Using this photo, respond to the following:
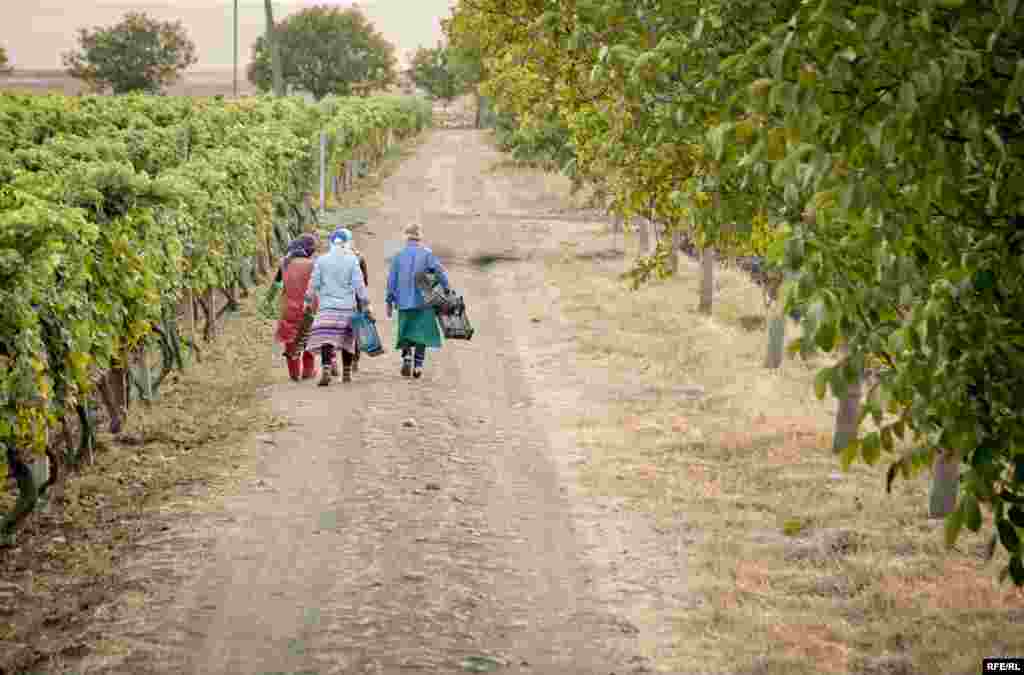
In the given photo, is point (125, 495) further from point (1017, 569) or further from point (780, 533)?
point (1017, 569)

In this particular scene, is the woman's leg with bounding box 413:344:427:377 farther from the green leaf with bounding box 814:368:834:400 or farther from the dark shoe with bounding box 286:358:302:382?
the green leaf with bounding box 814:368:834:400

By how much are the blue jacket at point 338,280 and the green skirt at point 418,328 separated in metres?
0.67

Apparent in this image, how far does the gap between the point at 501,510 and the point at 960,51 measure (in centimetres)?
712

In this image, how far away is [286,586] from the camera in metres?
9.01

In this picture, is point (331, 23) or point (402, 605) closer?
point (402, 605)

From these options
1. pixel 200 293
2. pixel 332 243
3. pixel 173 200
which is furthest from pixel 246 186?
pixel 173 200

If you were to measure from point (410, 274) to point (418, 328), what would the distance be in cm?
69

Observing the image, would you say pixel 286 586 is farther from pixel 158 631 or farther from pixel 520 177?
pixel 520 177

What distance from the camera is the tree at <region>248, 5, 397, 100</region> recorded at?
124 metres

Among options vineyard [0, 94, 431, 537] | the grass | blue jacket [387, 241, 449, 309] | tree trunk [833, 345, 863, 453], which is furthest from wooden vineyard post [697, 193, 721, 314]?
tree trunk [833, 345, 863, 453]

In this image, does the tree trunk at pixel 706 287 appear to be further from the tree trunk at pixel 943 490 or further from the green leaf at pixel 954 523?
the green leaf at pixel 954 523

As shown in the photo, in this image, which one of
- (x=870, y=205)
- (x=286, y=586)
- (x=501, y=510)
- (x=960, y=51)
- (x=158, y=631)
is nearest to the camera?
(x=960, y=51)

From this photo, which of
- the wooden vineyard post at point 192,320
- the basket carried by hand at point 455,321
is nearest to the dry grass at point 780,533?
the basket carried by hand at point 455,321

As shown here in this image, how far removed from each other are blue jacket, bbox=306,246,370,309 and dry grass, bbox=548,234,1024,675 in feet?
11.3
